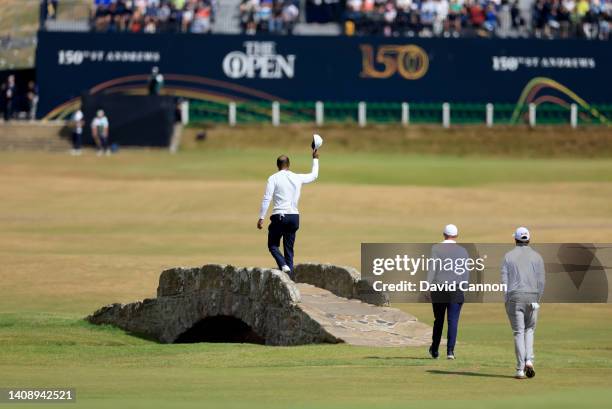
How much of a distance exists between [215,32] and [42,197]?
60.2 ft

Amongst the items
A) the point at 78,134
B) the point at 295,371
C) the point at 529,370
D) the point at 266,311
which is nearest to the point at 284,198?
the point at 266,311

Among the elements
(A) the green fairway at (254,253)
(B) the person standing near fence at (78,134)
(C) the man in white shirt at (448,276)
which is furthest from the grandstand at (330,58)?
(C) the man in white shirt at (448,276)

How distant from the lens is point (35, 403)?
45.7 feet

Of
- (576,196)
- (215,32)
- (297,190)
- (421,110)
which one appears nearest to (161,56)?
(215,32)

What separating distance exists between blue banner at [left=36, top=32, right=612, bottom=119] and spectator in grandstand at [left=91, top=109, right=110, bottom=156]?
14.3ft

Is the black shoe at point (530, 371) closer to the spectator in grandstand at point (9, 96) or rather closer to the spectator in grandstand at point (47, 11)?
the spectator in grandstand at point (9, 96)

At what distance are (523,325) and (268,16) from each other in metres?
47.6

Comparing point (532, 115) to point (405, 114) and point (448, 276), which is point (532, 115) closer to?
point (405, 114)

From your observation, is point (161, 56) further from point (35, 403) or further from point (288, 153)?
point (35, 403)

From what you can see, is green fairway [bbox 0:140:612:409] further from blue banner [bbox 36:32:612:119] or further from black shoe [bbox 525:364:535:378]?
blue banner [bbox 36:32:612:119]

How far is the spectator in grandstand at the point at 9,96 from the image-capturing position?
60.9m

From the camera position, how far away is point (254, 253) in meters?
35.5

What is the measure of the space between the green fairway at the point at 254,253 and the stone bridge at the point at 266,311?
53 centimetres

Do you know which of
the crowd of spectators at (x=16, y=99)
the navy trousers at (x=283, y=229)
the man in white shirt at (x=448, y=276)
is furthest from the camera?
the crowd of spectators at (x=16, y=99)
